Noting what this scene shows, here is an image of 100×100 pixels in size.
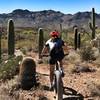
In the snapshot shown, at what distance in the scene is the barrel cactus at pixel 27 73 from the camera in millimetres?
13469

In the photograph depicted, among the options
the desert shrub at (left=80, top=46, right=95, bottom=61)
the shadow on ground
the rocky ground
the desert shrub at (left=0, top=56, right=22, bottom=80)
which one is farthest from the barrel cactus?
the desert shrub at (left=80, top=46, right=95, bottom=61)

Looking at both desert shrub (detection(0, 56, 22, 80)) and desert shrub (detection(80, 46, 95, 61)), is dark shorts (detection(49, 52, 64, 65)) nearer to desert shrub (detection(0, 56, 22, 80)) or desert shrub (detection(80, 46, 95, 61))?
desert shrub (detection(0, 56, 22, 80))

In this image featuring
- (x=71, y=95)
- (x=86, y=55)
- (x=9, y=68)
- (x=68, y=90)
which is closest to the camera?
(x=71, y=95)

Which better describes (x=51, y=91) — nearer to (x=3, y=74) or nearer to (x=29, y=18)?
(x=3, y=74)

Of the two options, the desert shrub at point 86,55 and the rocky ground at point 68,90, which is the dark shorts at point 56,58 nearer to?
the rocky ground at point 68,90

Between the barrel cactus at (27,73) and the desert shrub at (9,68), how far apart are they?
73.1 inches

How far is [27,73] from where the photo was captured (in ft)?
44.5

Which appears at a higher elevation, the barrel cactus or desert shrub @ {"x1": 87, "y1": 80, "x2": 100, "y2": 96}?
the barrel cactus

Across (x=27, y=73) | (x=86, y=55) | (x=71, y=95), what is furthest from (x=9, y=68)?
(x=86, y=55)

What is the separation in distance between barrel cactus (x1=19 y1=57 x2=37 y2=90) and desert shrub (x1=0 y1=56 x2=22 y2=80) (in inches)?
73.1

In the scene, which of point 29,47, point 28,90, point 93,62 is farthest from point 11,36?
point 29,47

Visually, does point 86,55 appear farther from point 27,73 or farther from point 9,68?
point 27,73

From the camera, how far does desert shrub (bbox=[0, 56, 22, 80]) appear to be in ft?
50.7

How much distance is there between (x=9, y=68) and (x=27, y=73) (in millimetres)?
2507
